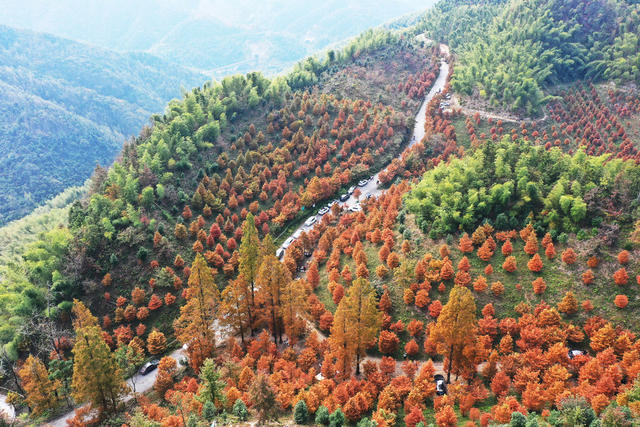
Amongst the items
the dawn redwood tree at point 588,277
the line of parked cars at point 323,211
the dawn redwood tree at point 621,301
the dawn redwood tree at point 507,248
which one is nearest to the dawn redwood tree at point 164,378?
the line of parked cars at point 323,211

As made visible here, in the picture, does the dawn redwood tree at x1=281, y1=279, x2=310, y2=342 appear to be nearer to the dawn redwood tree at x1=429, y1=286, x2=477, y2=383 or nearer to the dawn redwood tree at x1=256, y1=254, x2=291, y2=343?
the dawn redwood tree at x1=256, y1=254, x2=291, y2=343

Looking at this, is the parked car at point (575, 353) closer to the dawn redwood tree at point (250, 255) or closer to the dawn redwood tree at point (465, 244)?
the dawn redwood tree at point (465, 244)

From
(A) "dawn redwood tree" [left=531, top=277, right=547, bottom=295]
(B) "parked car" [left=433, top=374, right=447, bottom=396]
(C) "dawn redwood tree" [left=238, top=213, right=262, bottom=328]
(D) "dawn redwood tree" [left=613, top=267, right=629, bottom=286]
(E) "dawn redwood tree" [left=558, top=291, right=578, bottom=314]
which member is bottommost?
(B) "parked car" [left=433, top=374, right=447, bottom=396]

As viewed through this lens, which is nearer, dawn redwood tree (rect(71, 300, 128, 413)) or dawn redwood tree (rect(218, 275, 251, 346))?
dawn redwood tree (rect(71, 300, 128, 413))

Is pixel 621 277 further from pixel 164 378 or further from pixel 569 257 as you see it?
pixel 164 378

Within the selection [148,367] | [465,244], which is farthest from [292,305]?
[465,244]

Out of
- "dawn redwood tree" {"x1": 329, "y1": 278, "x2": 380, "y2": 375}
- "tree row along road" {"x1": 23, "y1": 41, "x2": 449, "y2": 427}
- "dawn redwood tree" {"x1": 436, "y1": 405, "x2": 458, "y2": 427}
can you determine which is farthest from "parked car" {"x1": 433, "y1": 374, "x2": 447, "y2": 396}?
"dawn redwood tree" {"x1": 329, "y1": 278, "x2": 380, "y2": 375}

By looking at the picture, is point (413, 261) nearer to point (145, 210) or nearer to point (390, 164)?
point (390, 164)
